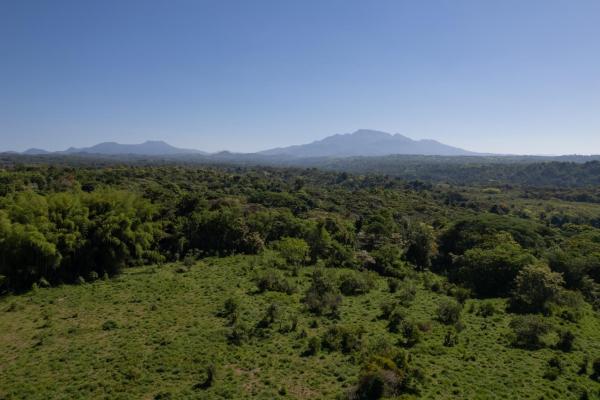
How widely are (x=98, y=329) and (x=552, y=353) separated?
104 feet

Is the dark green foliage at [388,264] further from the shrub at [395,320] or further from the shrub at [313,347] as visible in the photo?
the shrub at [313,347]

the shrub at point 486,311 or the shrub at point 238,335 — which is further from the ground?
the shrub at point 238,335

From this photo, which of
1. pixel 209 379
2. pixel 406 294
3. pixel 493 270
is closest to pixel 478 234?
pixel 493 270

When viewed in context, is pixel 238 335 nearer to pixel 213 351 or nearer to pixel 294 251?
pixel 213 351

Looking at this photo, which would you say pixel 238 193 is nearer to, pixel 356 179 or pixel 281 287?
pixel 281 287

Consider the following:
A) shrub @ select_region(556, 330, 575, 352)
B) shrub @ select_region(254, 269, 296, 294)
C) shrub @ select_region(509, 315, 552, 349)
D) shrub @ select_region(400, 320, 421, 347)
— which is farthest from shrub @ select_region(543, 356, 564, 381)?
shrub @ select_region(254, 269, 296, 294)

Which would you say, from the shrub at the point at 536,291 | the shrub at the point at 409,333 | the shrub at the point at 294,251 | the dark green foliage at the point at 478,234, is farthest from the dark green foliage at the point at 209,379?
the dark green foliage at the point at 478,234

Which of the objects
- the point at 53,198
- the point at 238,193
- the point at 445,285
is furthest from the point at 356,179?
the point at 53,198

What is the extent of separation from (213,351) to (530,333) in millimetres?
22219

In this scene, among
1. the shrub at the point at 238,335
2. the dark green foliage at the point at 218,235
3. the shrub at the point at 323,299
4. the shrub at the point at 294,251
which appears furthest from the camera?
the dark green foliage at the point at 218,235

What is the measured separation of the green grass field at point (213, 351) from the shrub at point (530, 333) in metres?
0.89

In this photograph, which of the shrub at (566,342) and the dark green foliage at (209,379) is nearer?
the dark green foliage at (209,379)

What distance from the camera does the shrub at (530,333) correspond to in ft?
86.0

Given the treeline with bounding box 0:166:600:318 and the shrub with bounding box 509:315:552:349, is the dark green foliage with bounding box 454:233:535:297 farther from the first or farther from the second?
the shrub with bounding box 509:315:552:349
